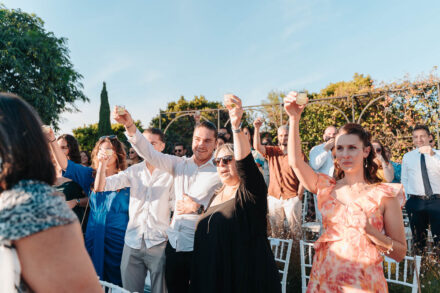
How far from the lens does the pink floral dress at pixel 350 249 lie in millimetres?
1863

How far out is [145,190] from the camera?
3008mm

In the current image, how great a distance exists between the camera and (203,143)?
2824 mm

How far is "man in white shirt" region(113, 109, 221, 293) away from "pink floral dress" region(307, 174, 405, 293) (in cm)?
98

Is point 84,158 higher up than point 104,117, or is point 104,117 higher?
point 104,117

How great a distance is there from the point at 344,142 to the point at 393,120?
8.80 m

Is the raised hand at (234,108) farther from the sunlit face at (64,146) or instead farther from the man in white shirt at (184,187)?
the sunlit face at (64,146)

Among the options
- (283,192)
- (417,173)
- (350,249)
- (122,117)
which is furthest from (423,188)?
(122,117)

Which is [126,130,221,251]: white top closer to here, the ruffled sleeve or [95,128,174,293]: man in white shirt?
[95,128,174,293]: man in white shirt

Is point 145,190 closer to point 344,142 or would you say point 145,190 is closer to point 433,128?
point 344,142

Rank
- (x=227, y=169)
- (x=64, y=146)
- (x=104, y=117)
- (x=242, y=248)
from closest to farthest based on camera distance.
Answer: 1. (x=242, y=248)
2. (x=227, y=169)
3. (x=64, y=146)
4. (x=104, y=117)

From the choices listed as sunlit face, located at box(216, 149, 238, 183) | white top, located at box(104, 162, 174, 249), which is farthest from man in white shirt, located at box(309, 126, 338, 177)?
sunlit face, located at box(216, 149, 238, 183)

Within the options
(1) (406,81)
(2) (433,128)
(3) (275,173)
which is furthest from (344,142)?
(1) (406,81)

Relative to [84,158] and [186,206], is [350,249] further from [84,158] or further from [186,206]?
[84,158]

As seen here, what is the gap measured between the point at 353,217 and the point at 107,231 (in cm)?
235
